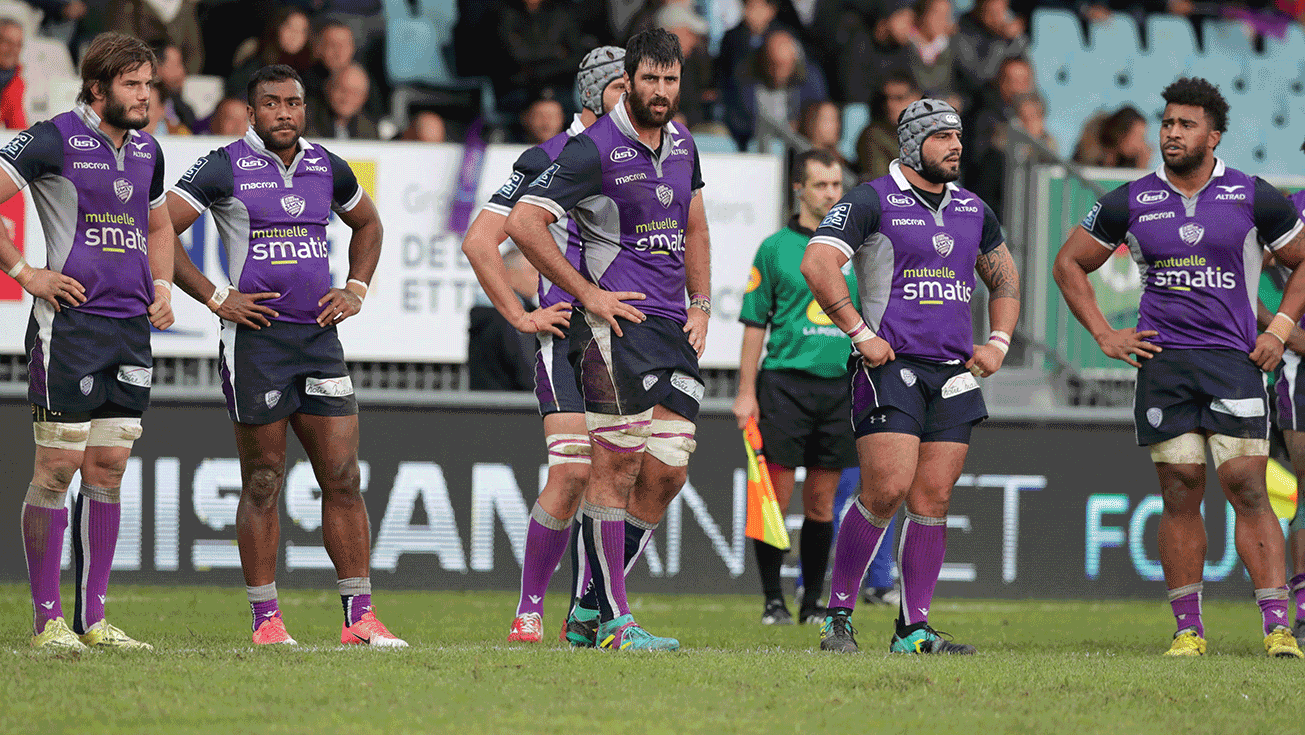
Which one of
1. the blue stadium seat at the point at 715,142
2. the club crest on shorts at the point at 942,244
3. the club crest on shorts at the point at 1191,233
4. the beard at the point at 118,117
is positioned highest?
the blue stadium seat at the point at 715,142

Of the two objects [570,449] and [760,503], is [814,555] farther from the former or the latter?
[570,449]

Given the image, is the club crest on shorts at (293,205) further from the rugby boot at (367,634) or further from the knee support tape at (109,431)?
the rugby boot at (367,634)

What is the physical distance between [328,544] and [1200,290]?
3.92 m

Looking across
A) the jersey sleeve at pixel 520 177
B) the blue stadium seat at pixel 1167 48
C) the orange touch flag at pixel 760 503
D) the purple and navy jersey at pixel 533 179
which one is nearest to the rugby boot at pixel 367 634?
the purple and navy jersey at pixel 533 179

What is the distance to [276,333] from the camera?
6.61 m

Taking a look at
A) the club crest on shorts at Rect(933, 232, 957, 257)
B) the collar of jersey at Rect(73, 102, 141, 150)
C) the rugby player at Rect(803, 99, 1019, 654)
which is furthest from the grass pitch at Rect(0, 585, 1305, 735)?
the collar of jersey at Rect(73, 102, 141, 150)

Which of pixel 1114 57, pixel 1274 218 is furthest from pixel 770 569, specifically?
pixel 1114 57

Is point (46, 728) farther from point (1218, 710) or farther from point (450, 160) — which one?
point (450, 160)

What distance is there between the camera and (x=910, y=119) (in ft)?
22.2

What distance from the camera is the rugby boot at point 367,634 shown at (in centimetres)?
662

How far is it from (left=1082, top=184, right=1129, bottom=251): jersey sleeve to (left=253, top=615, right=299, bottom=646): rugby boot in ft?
13.1

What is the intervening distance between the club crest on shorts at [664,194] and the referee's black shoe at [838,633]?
1.88 meters

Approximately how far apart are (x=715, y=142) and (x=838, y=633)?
7.06 metres

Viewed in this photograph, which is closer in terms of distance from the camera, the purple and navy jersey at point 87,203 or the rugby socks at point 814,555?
the purple and navy jersey at point 87,203
